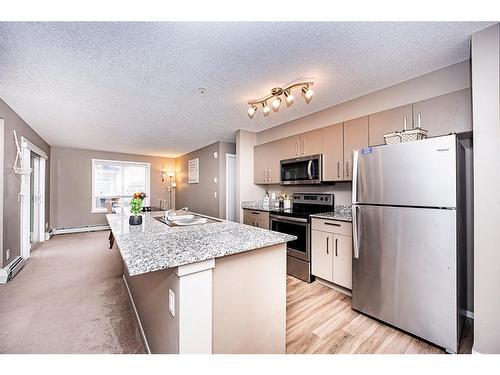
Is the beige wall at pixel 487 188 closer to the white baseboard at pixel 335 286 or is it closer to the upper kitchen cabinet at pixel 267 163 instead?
the white baseboard at pixel 335 286

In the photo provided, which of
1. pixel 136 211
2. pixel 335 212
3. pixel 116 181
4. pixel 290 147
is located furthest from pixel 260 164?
pixel 116 181

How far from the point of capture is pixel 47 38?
5.08ft

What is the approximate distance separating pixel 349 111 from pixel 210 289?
2.64 metres

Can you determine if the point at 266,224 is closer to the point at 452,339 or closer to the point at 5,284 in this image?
the point at 452,339

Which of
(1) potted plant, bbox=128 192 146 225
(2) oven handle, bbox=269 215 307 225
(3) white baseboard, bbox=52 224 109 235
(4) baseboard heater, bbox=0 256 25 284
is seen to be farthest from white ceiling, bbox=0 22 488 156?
(3) white baseboard, bbox=52 224 109 235

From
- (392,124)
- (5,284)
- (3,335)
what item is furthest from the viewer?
(5,284)

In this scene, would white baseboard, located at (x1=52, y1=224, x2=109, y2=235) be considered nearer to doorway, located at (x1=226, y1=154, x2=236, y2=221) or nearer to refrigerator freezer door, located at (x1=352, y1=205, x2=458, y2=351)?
doorway, located at (x1=226, y1=154, x2=236, y2=221)

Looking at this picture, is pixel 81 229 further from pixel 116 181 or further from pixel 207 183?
pixel 207 183

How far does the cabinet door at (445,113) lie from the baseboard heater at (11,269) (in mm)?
5008

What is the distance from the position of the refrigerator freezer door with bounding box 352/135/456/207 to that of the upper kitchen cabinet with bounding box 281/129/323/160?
3.25 ft

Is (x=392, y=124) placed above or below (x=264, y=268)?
above

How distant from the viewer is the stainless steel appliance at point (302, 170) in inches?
115
